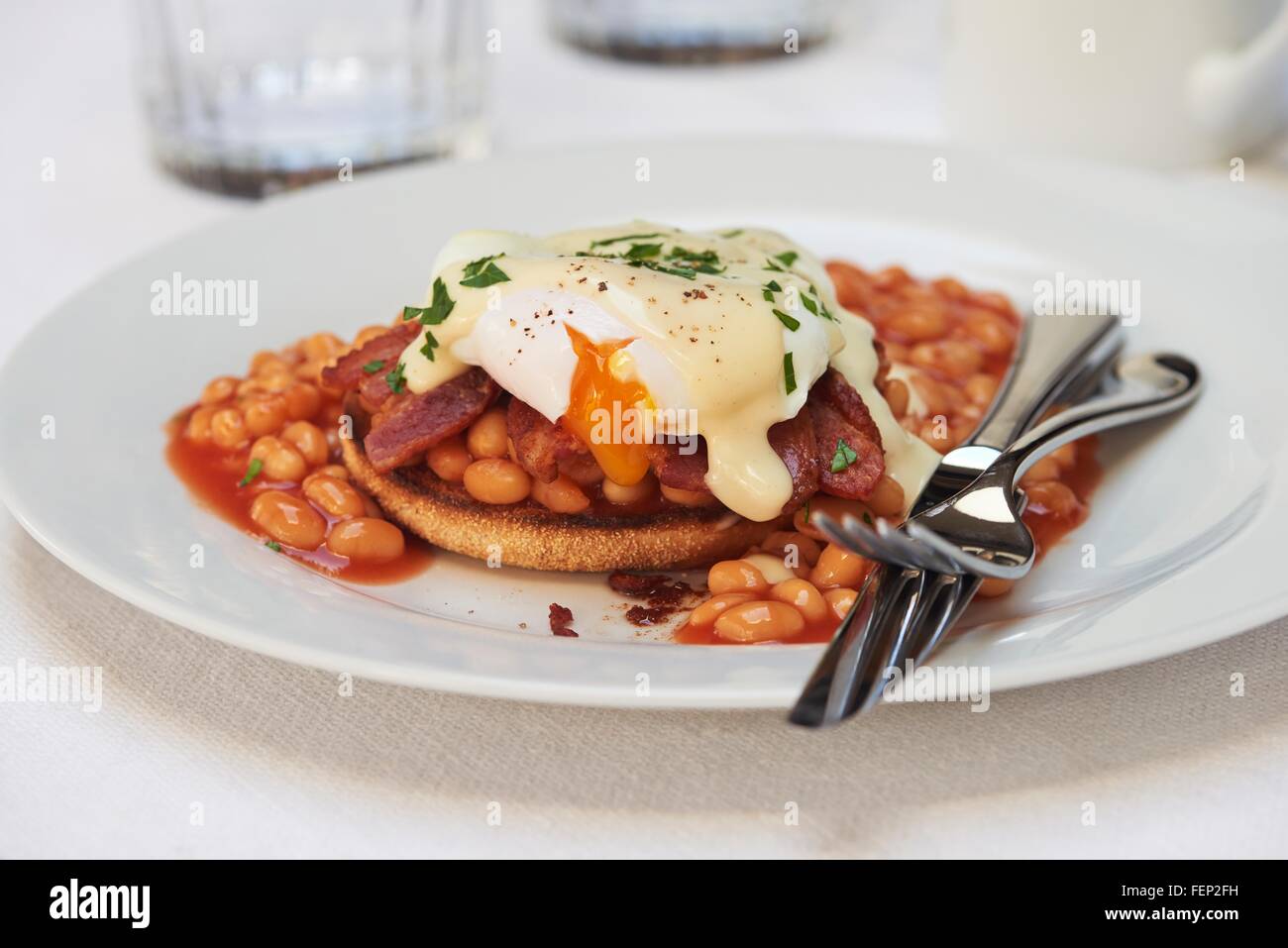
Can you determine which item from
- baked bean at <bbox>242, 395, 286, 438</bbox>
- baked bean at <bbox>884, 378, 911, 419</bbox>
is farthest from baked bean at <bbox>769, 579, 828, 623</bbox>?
baked bean at <bbox>242, 395, 286, 438</bbox>

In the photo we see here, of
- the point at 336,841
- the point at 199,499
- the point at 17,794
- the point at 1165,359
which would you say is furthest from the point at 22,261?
the point at 1165,359

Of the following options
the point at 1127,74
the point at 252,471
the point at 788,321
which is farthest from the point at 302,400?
the point at 1127,74

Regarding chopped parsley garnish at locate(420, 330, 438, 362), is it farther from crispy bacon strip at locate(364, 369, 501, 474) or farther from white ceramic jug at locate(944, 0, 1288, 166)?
white ceramic jug at locate(944, 0, 1288, 166)

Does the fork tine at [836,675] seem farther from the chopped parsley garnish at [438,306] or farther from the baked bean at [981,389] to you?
the baked bean at [981,389]

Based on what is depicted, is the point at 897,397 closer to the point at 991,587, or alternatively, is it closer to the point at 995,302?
the point at 991,587

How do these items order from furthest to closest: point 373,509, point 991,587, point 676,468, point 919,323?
1. point 919,323
2. point 373,509
3. point 676,468
4. point 991,587

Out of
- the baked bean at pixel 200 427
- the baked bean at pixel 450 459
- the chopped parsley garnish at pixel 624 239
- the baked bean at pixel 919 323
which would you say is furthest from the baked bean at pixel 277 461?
the baked bean at pixel 919 323
